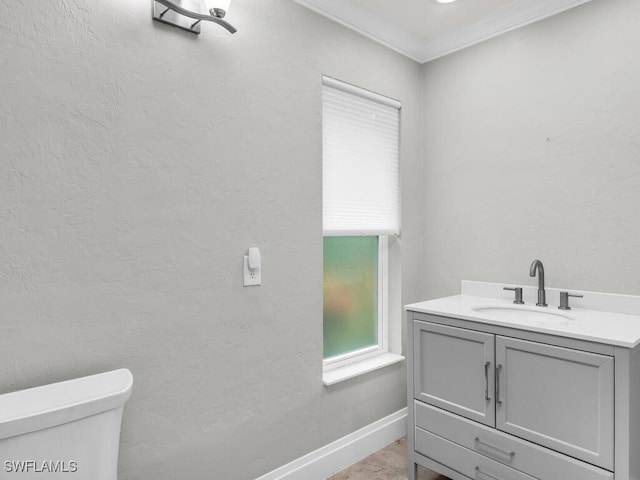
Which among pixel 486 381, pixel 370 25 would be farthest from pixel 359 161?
pixel 486 381

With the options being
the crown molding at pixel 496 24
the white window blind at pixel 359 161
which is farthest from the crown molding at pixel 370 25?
the white window blind at pixel 359 161

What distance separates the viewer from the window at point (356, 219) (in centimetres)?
208

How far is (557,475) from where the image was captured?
4.83ft

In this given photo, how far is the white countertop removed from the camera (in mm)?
1400

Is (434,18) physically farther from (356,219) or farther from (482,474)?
(482,474)

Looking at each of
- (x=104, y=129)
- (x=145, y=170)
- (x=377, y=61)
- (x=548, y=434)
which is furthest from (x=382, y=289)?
(x=104, y=129)

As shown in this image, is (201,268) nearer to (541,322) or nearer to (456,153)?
(541,322)

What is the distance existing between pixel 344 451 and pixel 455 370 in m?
0.77

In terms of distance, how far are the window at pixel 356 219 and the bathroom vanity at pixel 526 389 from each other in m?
0.44

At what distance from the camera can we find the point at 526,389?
1.56 metres

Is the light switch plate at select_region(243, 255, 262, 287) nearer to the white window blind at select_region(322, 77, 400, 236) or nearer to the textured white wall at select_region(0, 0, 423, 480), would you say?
the textured white wall at select_region(0, 0, 423, 480)

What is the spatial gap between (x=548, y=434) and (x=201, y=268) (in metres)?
1.50

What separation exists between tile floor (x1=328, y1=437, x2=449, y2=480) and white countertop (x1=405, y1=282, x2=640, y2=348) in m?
0.89

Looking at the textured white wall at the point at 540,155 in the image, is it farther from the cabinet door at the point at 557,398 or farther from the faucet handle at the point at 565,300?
the cabinet door at the point at 557,398
